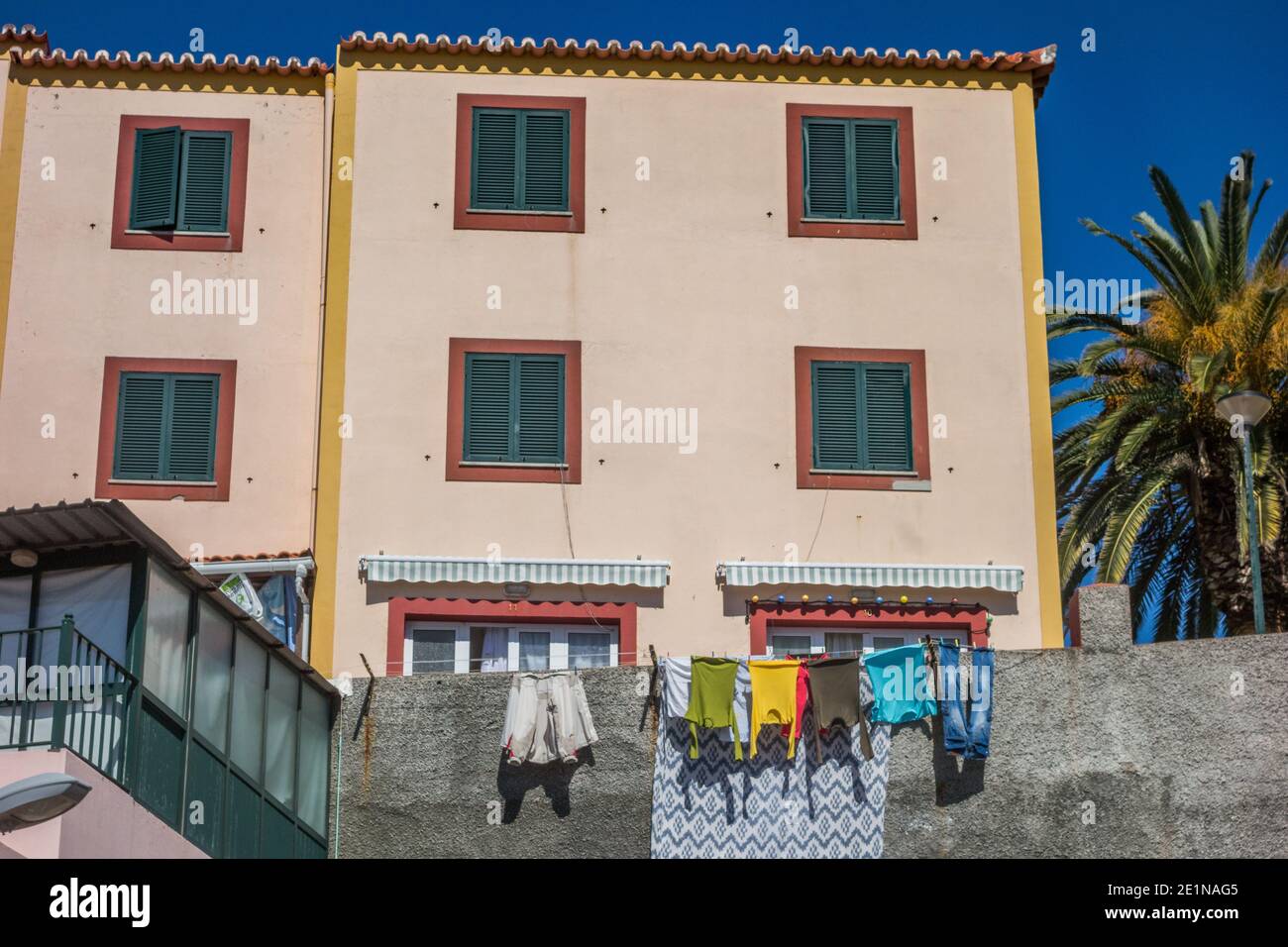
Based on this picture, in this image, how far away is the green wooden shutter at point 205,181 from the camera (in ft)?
94.2

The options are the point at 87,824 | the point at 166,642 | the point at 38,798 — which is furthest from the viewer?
the point at 166,642

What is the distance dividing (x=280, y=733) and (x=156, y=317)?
778 centimetres

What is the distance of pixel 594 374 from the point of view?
27.6 meters

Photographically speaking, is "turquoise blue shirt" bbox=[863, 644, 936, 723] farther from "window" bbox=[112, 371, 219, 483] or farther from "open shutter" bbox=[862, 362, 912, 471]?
"window" bbox=[112, 371, 219, 483]

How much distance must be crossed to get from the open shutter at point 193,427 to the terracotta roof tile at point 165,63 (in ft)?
14.5

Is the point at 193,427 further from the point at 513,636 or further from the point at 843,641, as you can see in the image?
the point at 843,641

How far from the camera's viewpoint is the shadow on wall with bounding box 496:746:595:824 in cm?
2306

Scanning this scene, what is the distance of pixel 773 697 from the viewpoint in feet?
75.7

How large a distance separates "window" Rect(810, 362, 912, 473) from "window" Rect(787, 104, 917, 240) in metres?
1.97

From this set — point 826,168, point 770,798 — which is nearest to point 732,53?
point 826,168

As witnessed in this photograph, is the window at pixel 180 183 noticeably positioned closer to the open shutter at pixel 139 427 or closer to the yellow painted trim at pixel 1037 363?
the open shutter at pixel 139 427

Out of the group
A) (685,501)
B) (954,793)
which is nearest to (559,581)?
(685,501)
